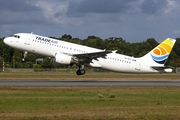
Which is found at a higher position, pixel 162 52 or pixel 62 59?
pixel 162 52

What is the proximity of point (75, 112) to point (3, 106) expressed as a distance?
4897mm

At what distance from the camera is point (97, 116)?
13875 millimetres

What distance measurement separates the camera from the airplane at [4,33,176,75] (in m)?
37.0

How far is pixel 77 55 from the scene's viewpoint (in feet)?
121

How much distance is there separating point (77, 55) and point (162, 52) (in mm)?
15037

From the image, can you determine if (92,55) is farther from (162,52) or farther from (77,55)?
(162,52)

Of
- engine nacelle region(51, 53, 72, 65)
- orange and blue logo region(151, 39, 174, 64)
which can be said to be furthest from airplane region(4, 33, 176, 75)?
orange and blue logo region(151, 39, 174, 64)

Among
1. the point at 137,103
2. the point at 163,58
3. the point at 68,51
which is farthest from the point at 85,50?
the point at 137,103

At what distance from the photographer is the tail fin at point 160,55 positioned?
42.7 metres

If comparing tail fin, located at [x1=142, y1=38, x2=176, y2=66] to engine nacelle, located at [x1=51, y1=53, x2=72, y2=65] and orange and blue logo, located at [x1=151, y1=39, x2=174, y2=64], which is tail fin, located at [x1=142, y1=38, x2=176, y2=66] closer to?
orange and blue logo, located at [x1=151, y1=39, x2=174, y2=64]

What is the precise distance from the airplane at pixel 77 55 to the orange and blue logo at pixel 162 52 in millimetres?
778

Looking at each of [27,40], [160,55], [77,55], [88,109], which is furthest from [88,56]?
[88,109]

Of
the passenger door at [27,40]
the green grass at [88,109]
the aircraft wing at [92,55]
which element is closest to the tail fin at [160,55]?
the aircraft wing at [92,55]

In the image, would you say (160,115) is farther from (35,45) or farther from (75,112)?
(35,45)
